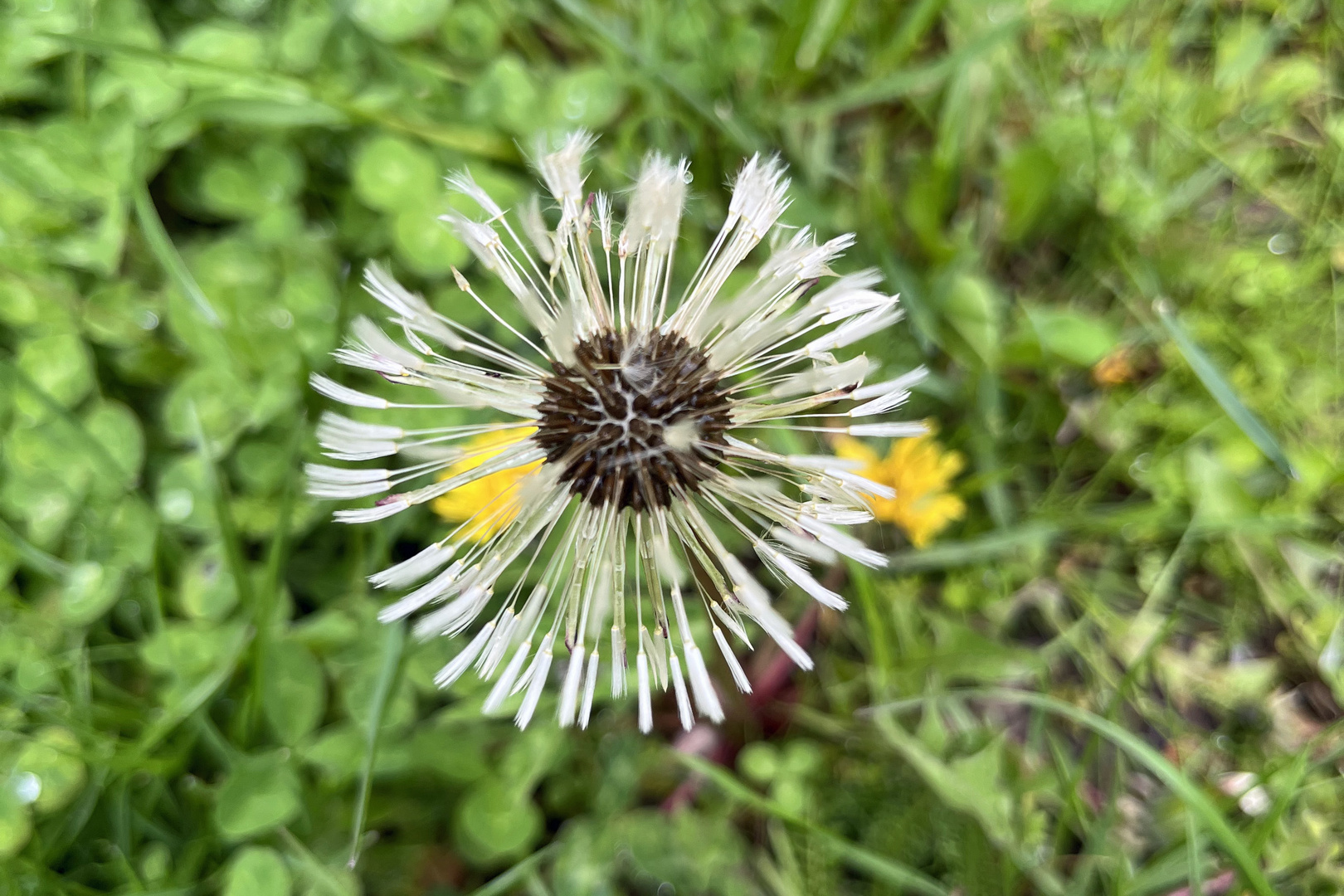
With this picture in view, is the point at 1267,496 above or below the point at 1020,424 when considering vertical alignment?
below

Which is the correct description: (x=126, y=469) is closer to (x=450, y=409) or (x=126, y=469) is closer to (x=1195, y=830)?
(x=450, y=409)

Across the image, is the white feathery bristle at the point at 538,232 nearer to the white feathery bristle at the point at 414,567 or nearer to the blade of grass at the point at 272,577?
the white feathery bristle at the point at 414,567

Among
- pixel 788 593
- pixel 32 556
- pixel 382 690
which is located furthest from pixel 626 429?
pixel 32 556

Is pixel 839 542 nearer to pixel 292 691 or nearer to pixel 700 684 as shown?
pixel 700 684

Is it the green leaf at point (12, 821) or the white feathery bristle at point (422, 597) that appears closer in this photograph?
the white feathery bristle at point (422, 597)

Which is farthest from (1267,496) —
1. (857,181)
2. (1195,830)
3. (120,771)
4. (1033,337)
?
(120,771)

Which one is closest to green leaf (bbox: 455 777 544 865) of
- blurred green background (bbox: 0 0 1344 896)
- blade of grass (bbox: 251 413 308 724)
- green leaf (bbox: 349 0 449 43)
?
blurred green background (bbox: 0 0 1344 896)

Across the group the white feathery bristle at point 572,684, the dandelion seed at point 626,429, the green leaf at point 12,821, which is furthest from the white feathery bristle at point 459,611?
the green leaf at point 12,821
